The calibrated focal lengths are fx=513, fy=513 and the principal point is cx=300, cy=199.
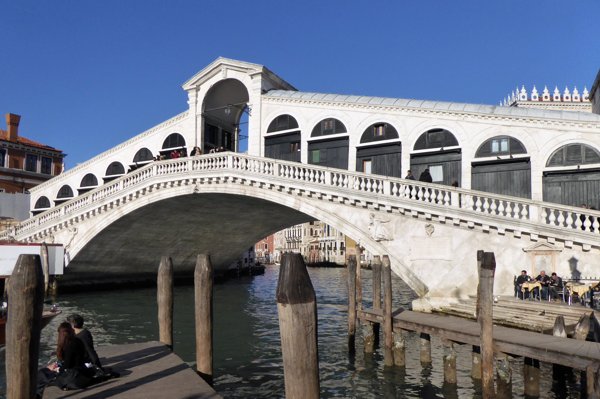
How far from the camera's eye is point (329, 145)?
1928cm

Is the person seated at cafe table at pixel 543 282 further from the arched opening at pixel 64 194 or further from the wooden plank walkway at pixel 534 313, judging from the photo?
the arched opening at pixel 64 194

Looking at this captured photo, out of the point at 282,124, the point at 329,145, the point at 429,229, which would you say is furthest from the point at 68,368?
the point at 282,124

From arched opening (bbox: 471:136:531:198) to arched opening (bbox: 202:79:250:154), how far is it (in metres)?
10.6

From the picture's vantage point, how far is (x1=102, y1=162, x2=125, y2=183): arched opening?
25.8 meters

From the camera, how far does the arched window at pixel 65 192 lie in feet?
91.1

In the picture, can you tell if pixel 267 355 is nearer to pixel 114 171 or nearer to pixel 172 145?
pixel 172 145

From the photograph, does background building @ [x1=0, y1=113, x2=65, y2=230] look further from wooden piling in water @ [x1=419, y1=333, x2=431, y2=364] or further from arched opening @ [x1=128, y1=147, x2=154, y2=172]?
wooden piling in water @ [x1=419, y1=333, x2=431, y2=364]

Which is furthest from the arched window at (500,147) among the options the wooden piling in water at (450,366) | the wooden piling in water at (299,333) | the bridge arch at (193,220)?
the wooden piling in water at (299,333)

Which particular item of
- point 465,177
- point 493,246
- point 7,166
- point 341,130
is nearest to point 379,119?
point 341,130

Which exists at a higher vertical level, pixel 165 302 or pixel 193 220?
pixel 193 220

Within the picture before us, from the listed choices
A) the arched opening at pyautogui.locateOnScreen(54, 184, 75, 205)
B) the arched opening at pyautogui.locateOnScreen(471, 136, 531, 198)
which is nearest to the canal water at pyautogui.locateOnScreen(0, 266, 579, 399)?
the arched opening at pyautogui.locateOnScreen(471, 136, 531, 198)

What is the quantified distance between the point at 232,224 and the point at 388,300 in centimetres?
1604

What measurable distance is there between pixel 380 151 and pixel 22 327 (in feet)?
48.6

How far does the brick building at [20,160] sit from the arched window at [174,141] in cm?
1536
